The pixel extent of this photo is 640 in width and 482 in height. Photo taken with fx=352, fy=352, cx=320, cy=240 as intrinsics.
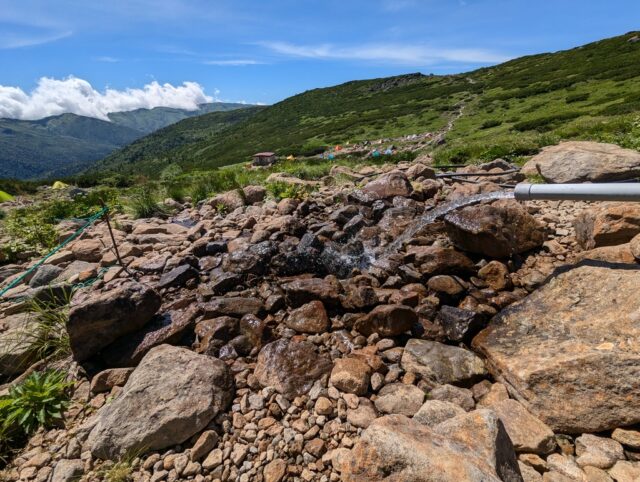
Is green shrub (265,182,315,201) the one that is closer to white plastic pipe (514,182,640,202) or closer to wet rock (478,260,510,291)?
wet rock (478,260,510,291)

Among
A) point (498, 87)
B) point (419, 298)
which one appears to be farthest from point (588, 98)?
point (419, 298)

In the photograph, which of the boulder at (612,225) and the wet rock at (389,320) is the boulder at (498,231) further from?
Answer: the wet rock at (389,320)

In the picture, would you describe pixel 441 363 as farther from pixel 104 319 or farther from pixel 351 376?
pixel 104 319

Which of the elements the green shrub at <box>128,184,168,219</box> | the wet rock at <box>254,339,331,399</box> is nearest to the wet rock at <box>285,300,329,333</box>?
the wet rock at <box>254,339,331,399</box>

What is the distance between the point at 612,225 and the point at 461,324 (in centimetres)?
242

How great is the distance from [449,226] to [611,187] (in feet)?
7.96

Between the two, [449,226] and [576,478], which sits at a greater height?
[449,226]

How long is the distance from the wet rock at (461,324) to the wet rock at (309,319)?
1469mm

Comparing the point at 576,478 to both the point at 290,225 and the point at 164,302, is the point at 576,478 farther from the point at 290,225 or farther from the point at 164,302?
the point at 290,225

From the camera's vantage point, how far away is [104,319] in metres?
4.23

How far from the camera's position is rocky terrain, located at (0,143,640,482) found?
8.77ft

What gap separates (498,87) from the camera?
198 ft

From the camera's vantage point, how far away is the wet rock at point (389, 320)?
13.8 feet

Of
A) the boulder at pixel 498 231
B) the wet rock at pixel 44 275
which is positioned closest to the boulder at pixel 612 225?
the boulder at pixel 498 231
